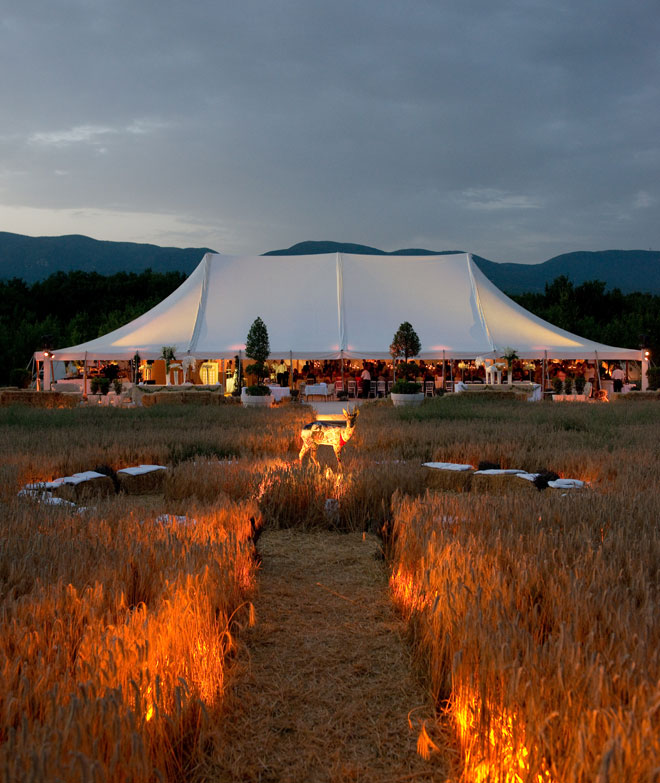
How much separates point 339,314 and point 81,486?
2128 centimetres

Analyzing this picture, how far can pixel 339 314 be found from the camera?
26797 millimetres

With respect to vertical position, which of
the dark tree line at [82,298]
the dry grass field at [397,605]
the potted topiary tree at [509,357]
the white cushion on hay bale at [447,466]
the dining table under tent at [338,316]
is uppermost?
the dark tree line at [82,298]

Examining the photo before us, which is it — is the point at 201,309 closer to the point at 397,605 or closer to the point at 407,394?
the point at 407,394

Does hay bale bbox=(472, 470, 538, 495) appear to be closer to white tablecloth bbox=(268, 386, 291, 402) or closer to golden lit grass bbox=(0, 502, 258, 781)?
golden lit grass bbox=(0, 502, 258, 781)

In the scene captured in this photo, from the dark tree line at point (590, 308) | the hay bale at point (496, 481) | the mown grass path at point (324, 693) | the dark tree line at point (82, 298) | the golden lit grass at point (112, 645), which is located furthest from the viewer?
the dark tree line at point (82, 298)

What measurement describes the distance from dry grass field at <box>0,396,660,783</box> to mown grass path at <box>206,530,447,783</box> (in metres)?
0.09

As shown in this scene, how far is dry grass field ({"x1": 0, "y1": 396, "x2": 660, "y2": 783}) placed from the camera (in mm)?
1684

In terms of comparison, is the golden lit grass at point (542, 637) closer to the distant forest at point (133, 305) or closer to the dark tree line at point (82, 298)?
the distant forest at point (133, 305)

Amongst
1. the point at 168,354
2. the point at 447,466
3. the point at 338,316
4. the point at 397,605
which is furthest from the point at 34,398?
the point at 397,605

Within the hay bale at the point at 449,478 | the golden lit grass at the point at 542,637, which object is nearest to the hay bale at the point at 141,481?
the hay bale at the point at 449,478

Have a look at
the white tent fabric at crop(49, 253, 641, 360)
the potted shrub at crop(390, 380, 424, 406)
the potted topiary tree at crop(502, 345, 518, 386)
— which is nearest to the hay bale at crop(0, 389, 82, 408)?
the white tent fabric at crop(49, 253, 641, 360)

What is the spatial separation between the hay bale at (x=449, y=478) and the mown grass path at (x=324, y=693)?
2638mm

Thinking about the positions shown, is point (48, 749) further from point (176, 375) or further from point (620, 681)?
point (176, 375)

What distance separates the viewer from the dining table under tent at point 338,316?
82.9 feet
